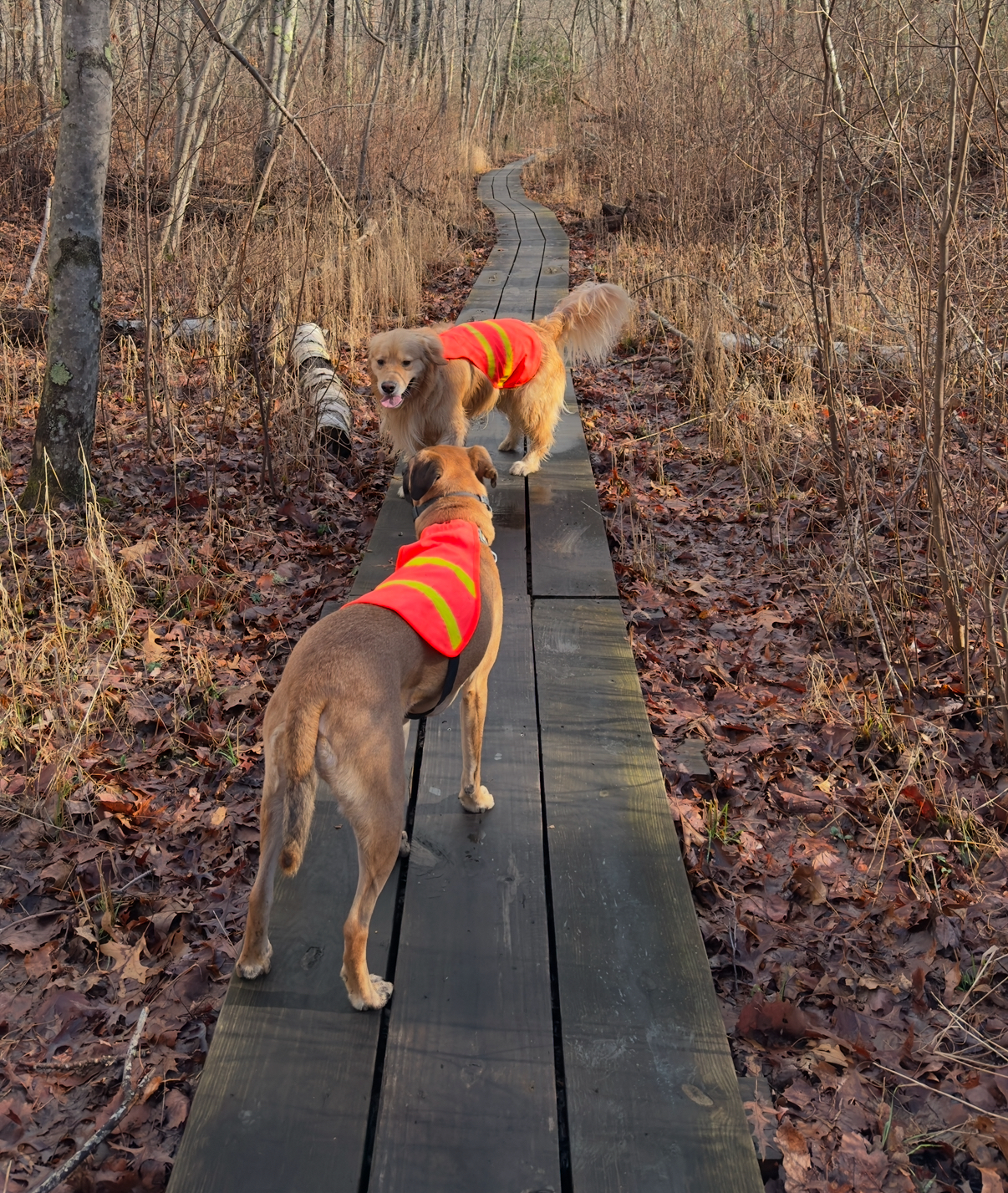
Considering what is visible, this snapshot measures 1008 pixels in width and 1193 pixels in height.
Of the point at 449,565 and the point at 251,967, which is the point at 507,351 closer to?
the point at 449,565

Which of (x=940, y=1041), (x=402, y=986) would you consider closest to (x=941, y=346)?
(x=940, y=1041)

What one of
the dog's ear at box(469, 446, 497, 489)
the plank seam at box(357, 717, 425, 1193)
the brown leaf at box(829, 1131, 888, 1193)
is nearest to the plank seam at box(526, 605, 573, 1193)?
the plank seam at box(357, 717, 425, 1193)

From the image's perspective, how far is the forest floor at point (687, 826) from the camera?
2186 mm

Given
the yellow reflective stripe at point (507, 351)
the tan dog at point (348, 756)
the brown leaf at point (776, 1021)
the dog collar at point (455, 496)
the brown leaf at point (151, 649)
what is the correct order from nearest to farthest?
the tan dog at point (348, 756)
the brown leaf at point (776, 1021)
the dog collar at point (455, 496)
the brown leaf at point (151, 649)
the yellow reflective stripe at point (507, 351)

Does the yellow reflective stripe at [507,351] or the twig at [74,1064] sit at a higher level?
the yellow reflective stripe at [507,351]

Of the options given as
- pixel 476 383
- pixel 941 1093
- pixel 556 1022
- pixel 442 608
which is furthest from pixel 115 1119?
pixel 476 383

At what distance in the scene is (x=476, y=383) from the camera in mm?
5672

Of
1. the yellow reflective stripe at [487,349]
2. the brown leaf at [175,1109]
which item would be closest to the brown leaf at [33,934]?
the brown leaf at [175,1109]

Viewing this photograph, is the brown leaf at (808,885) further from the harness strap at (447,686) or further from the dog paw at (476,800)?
the harness strap at (447,686)

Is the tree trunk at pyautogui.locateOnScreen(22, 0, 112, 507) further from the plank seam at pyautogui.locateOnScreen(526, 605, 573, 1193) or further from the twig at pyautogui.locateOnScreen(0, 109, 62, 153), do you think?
the plank seam at pyautogui.locateOnScreen(526, 605, 573, 1193)

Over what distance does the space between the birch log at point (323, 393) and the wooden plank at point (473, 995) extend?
3.18 metres

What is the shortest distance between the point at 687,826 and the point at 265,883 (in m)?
1.53

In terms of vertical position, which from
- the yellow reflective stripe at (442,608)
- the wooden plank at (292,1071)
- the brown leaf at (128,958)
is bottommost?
the brown leaf at (128,958)

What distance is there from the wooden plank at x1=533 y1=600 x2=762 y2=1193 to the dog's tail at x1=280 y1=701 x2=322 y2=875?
0.82 meters
